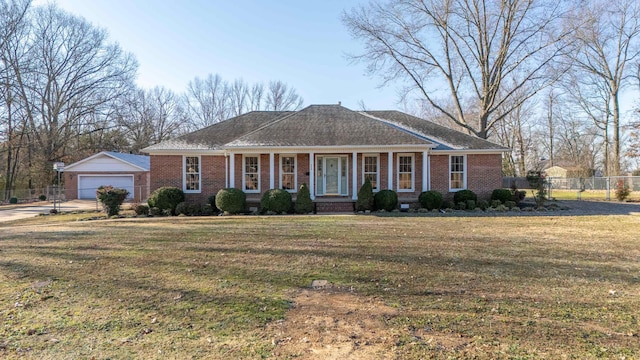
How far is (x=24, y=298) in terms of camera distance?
168 inches

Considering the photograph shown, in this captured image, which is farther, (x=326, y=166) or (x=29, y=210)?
(x=29, y=210)

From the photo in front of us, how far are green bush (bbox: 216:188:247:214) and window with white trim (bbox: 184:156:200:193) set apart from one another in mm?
2819

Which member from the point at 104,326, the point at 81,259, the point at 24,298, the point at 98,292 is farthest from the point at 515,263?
the point at 81,259

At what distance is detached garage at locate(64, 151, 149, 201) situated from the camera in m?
28.0

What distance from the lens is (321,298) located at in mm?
4191

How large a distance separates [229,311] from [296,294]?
89 cm

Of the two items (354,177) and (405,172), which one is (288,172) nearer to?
(354,177)

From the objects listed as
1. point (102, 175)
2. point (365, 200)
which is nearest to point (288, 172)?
point (365, 200)

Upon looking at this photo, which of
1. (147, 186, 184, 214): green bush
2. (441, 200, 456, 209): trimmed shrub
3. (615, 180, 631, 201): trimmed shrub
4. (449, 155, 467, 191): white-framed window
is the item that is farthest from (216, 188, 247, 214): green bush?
(615, 180, 631, 201): trimmed shrub

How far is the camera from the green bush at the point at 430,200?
1470cm

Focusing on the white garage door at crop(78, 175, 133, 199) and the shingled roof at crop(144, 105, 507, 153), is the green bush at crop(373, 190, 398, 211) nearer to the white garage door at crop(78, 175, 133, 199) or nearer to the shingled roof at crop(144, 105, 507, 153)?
the shingled roof at crop(144, 105, 507, 153)

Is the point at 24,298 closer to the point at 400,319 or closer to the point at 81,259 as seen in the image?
the point at 81,259

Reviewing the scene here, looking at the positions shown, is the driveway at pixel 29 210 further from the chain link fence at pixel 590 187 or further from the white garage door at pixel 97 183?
the chain link fence at pixel 590 187

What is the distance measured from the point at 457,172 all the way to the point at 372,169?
13.4 feet
